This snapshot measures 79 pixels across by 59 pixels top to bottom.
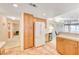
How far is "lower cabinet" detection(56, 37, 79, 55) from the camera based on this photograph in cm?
225

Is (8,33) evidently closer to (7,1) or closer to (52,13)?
(7,1)

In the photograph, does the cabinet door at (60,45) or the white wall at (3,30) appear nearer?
the white wall at (3,30)

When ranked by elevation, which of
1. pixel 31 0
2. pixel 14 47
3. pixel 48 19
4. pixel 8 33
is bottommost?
pixel 14 47

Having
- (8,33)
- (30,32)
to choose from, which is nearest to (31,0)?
(30,32)

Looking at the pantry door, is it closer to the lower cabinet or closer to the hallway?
the hallway

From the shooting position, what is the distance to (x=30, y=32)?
91.4 inches

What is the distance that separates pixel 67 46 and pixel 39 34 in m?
0.71

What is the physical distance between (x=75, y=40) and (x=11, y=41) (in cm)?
143

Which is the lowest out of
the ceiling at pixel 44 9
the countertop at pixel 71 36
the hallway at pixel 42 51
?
the hallway at pixel 42 51

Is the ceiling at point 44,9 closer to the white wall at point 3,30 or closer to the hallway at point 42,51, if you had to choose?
the white wall at point 3,30

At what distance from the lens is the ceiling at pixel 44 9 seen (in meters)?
2.19

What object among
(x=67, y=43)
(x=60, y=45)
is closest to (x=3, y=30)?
(x=60, y=45)

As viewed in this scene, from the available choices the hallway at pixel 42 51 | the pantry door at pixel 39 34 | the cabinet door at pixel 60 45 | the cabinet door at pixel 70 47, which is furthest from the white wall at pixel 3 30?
the cabinet door at pixel 70 47

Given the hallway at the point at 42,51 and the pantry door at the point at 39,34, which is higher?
the pantry door at the point at 39,34
